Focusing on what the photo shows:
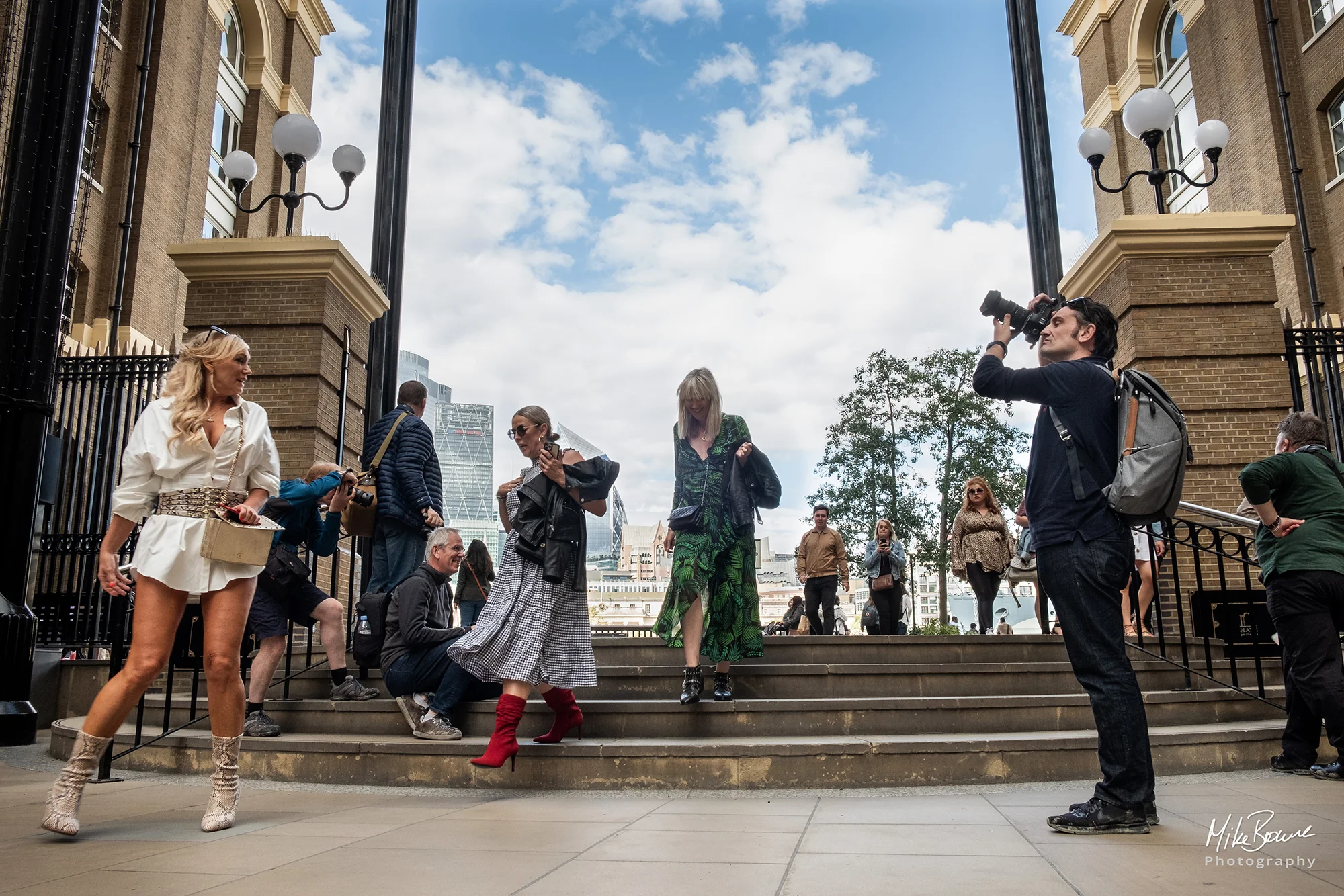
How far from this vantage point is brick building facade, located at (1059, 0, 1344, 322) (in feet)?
65.8

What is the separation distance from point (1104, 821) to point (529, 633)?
2557mm

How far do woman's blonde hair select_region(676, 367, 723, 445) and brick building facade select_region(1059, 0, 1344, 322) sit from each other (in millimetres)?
15825

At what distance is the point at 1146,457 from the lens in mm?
3203

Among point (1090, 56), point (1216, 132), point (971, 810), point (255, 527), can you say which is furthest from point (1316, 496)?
point (1090, 56)

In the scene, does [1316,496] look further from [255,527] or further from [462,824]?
[255,527]

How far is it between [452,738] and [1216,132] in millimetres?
10418

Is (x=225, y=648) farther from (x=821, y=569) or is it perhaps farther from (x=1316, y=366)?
(x=1316, y=366)

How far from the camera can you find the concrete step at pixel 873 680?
222 inches

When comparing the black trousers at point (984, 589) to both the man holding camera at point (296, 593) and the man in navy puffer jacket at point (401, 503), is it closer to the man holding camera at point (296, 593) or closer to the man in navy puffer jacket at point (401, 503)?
the man in navy puffer jacket at point (401, 503)

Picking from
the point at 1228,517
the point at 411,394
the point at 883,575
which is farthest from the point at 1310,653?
the point at 883,575

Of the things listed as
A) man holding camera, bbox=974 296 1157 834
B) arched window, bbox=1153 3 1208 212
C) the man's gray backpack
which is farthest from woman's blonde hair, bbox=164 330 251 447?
arched window, bbox=1153 3 1208 212

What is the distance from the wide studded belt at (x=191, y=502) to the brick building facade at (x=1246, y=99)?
737 inches

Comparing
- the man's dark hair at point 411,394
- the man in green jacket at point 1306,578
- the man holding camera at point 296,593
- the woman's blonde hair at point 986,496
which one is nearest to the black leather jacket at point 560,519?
the man holding camera at point 296,593

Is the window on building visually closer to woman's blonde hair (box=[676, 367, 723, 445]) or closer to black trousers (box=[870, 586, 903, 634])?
black trousers (box=[870, 586, 903, 634])
